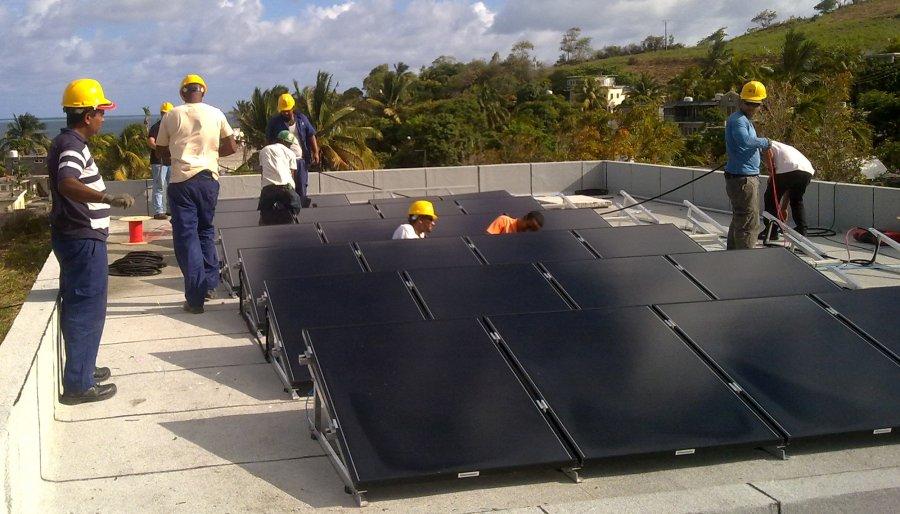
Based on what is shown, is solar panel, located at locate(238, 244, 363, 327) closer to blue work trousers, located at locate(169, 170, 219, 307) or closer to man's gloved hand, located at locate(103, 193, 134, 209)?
blue work trousers, located at locate(169, 170, 219, 307)

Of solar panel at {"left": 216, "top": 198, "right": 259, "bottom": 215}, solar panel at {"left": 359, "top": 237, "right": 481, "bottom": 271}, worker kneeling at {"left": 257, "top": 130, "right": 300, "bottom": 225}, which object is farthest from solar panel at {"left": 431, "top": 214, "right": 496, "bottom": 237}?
solar panel at {"left": 216, "top": 198, "right": 259, "bottom": 215}

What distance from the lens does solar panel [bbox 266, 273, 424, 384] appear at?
18.5ft

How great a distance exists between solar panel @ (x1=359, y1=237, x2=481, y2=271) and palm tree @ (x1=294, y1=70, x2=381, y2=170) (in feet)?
107

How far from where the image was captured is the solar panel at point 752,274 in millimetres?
6598

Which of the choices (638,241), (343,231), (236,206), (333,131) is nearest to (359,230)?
(343,231)

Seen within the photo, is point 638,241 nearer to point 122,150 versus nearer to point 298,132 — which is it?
point 298,132

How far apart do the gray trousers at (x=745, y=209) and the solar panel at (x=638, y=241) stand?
0.92m

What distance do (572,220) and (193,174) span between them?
4.33 meters

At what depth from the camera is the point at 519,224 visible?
31.3 feet

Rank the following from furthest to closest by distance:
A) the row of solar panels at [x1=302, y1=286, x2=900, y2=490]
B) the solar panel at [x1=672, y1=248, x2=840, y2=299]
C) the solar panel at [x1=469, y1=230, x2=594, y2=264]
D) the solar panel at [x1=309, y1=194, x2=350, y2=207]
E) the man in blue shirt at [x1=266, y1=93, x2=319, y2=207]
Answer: the solar panel at [x1=309, y1=194, x2=350, y2=207], the man in blue shirt at [x1=266, y1=93, x2=319, y2=207], the solar panel at [x1=469, y1=230, x2=594, y2=264], the solar panel at [x1=672, y1=248, x2=840, y2=299], the row of solar panels at [x1=302, y1=286, x2=900, y2=490]

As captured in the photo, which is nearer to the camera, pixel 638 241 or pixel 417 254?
pixel 417 254

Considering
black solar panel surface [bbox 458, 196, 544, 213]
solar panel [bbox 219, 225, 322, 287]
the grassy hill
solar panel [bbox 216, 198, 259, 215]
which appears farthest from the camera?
the grassy hill

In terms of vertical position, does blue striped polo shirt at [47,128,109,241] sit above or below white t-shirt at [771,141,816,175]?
above

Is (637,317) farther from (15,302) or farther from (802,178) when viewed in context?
(15,302)
